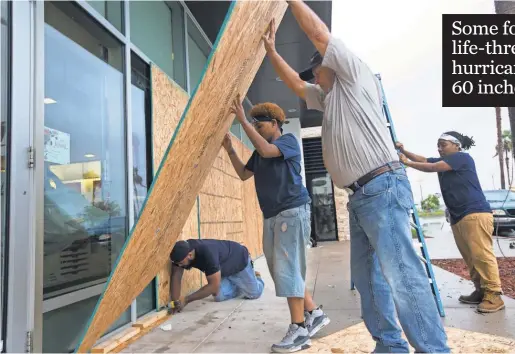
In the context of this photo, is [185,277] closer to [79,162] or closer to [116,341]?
[116,341]

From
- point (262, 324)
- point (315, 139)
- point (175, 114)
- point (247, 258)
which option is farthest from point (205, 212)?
point (315, 139)

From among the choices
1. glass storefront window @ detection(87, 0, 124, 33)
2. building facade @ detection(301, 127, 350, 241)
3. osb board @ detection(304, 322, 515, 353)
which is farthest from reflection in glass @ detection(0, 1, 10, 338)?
building facade @ detection(301, 127, 350, 241)

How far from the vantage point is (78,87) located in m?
2.75

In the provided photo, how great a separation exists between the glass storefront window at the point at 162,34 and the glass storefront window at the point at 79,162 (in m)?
0.50

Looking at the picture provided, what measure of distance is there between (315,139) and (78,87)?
1007 centimetres

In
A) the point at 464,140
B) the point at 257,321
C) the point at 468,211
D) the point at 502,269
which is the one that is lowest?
the point at 502,269

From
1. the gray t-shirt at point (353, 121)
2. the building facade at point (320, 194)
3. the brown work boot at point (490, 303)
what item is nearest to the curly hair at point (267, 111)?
the gray t-shirt at point (353, 121)

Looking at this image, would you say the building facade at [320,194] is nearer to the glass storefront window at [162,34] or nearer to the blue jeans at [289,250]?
the glass storefront window at [162,34]

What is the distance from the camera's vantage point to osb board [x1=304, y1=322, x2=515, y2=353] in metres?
2.52

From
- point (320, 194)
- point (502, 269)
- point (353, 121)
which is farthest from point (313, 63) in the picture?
point (320, 194)

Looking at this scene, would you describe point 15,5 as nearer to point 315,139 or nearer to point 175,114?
point 175,114

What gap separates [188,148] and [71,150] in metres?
1.04

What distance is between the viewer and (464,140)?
4.11 meters

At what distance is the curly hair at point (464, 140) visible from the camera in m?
3.95
